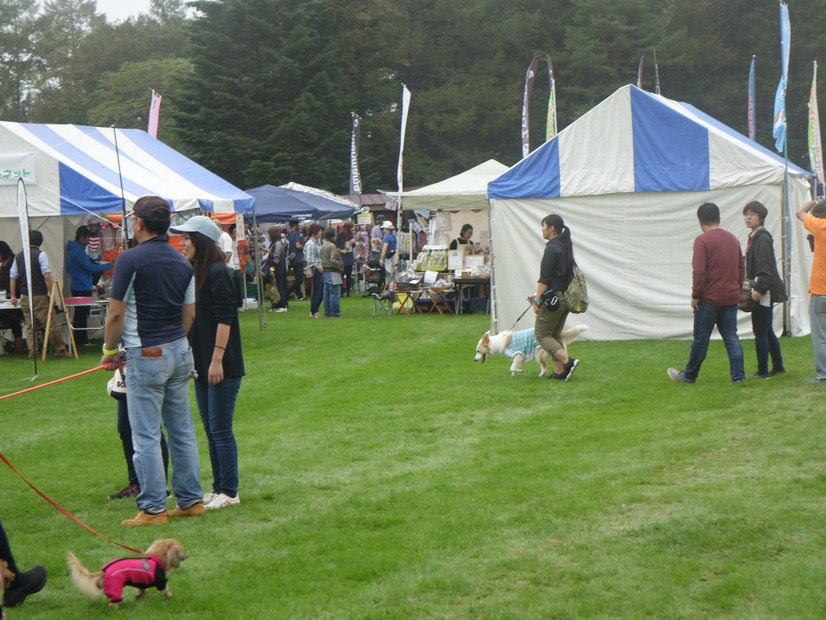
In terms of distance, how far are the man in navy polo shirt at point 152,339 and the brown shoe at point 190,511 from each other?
0.15 meters

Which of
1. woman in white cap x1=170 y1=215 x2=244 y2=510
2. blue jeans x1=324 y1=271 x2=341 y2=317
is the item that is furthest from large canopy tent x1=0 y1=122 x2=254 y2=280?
woman in white cap x1=170 y1=215 x2=244 y2=510

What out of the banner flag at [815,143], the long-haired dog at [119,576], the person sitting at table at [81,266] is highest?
the banner flag at [815,143]

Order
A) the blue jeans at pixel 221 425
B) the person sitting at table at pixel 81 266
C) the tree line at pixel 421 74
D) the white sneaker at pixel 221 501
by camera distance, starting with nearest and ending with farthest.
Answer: the blue jeans at pixel 221 425, the white sneaker at pixel 221 501, the person sitting at table at pixel 81 266, the tree line at pixel 421 74

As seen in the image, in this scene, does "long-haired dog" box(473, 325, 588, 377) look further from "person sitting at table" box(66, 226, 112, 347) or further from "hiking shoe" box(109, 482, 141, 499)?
"person sitting at table" box(66, 226, 112, 347)

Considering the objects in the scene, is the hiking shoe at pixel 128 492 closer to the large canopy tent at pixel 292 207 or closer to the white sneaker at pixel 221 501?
the white sneaker at pixel 221 501

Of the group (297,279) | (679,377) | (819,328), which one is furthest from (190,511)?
(297,279)

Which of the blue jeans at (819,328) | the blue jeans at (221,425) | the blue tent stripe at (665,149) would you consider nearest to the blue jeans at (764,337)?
the blue jeans at (819,328)

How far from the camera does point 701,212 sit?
962cm

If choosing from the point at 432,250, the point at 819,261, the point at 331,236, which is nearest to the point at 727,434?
the point at 819,261

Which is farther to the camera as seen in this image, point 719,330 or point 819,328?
point 719,330

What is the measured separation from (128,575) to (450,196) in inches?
700

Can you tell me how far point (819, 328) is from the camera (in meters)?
9.08

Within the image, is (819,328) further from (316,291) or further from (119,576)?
(316,291)

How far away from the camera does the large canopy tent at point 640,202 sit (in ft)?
43.9
